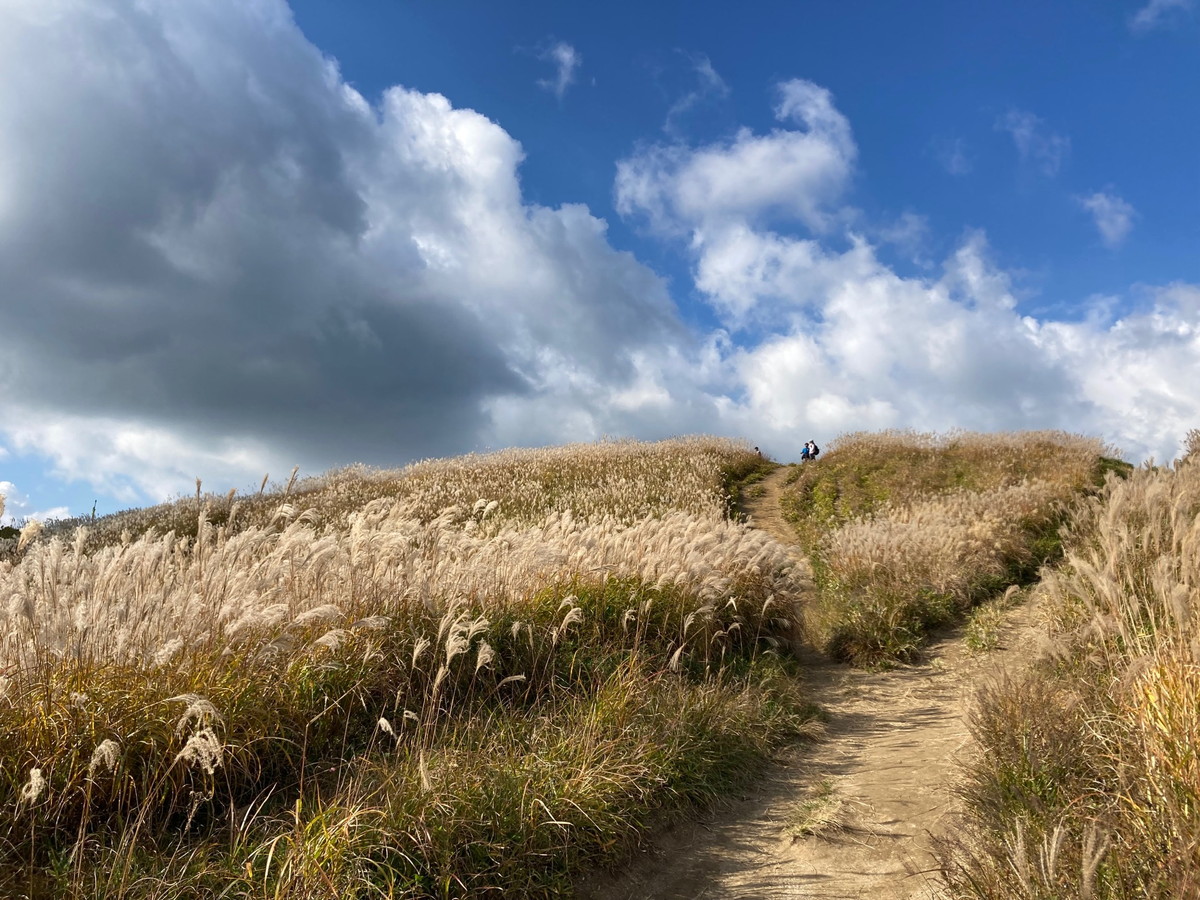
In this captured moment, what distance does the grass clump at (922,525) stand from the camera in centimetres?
945

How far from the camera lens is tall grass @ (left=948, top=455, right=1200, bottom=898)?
9.34 ft

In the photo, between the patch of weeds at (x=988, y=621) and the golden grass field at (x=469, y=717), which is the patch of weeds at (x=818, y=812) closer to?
the golden grass field at (x=469, y=717)

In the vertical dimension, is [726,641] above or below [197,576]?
below

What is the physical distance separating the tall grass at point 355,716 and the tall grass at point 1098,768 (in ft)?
6.29

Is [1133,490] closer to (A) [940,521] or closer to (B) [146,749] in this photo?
(A) [940,521]

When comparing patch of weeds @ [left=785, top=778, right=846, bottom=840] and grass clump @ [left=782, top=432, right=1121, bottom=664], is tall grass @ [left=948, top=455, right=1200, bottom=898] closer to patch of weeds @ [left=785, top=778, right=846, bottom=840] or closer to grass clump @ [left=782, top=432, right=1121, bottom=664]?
patch of weeds @ [left=785, top=778, right=846, bottom=840]

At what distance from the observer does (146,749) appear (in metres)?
4.18

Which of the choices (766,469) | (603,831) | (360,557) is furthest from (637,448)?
(603,831)

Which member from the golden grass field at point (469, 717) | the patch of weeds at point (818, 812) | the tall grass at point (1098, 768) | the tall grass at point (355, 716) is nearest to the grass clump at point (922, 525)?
the golden grass field at point (469, 717)

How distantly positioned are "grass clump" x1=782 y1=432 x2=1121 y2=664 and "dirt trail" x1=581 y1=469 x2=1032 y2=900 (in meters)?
A: 1.94

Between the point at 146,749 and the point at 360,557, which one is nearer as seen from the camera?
the point at 146,749

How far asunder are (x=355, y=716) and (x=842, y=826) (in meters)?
3.42

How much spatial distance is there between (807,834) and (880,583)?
591cm

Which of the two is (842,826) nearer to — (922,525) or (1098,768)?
(1098,768)
